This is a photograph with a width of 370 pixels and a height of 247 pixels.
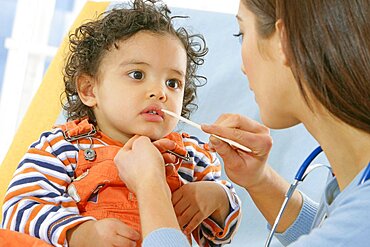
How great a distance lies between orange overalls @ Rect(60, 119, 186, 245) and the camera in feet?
5.24

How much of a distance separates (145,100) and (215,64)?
0.71m

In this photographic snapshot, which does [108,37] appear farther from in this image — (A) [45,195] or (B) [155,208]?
(B) [155,208]

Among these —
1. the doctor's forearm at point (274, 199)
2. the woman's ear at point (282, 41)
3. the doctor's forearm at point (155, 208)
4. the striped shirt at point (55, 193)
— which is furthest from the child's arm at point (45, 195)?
the woman's ear at point (282, 41)

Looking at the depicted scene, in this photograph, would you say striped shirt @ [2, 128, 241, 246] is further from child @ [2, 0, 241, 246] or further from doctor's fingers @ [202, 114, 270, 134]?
doctor's fingers @ [202, 114, 270, 134]

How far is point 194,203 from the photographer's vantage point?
5.41ft

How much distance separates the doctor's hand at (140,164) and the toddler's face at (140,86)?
5.5 inches

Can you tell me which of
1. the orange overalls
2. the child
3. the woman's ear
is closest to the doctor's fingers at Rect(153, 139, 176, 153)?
the child

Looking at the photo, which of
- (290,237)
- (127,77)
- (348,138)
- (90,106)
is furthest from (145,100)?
(348,138)

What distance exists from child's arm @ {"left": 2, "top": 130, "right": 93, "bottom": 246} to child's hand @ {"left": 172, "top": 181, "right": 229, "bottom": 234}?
212 millimetres

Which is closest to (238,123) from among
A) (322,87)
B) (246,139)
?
(246,139)

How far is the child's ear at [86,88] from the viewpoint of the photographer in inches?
70.2

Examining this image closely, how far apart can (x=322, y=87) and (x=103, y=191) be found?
614 millimetres

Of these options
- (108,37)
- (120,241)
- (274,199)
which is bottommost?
(120,241)

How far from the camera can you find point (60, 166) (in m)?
1.63
